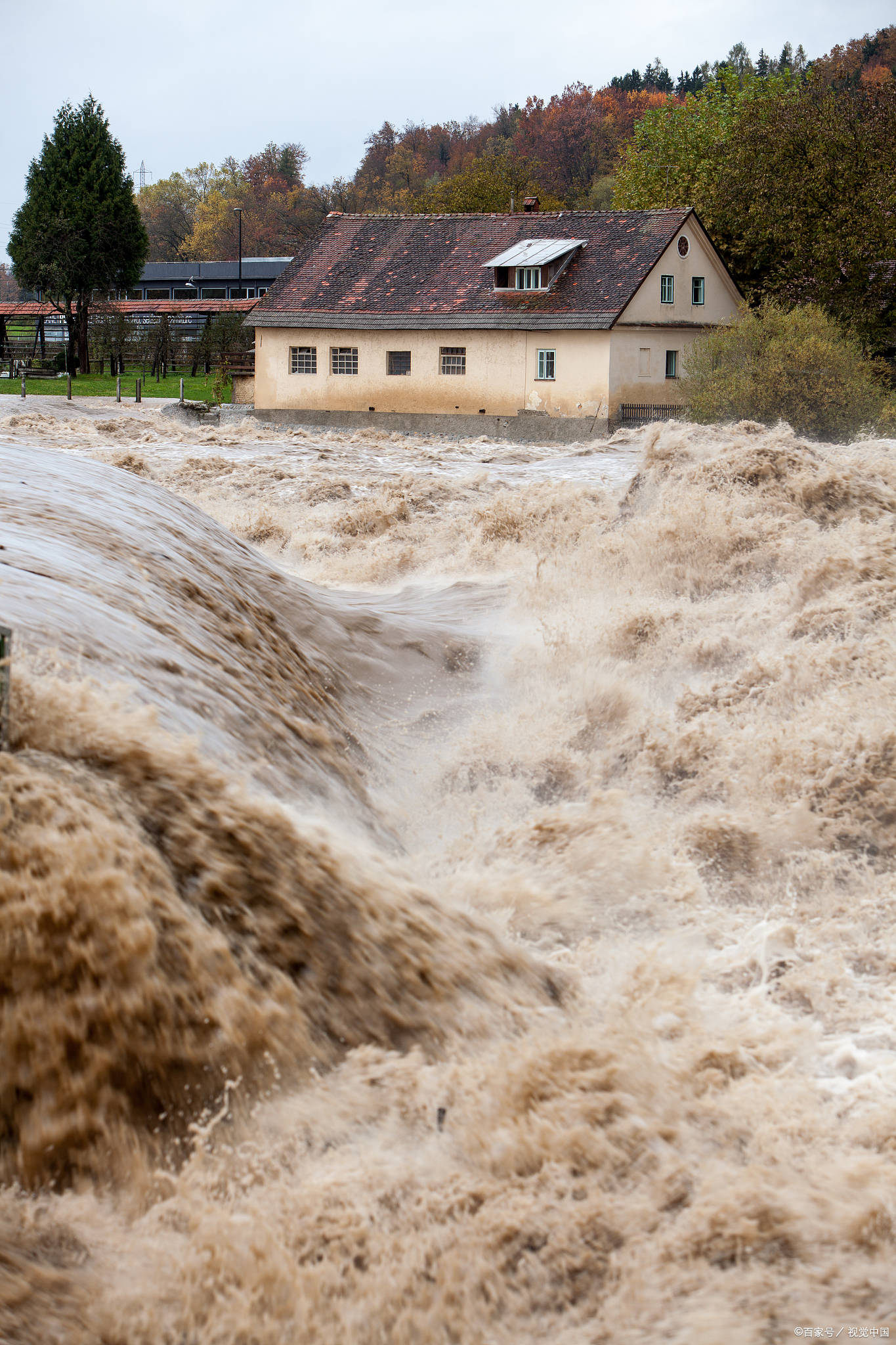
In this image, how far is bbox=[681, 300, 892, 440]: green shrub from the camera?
2186cm

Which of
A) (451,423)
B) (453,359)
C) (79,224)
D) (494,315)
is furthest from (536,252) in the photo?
(79,224)

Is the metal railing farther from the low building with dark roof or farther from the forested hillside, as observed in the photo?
the low building with dark roof

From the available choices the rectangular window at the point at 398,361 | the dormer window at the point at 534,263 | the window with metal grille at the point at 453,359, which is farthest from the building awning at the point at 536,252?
the rectangular window at the point at 398,361

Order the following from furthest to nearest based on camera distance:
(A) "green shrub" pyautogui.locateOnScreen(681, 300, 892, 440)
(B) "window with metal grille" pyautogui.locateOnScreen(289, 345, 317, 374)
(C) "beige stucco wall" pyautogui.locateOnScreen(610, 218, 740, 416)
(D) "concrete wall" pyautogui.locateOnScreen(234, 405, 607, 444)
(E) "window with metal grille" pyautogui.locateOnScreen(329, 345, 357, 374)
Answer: (B) "window with metal grille" pyautogui.locateOnScreen(289, 345, 317, 374) < (E) "window with metal grille" pyautogui.locateOnScreen(329, 345, 357, 374) < (C) "beige stucco wall" pyautogui.locateOnScreen(610, 218, 740, 416) < (D) "concrete wall" pyautogui.locateOnScreen(234, 405, 607, 444) < (A) "green shrub" pyautogui.locateOnScreen(681, 300, 892, 440)

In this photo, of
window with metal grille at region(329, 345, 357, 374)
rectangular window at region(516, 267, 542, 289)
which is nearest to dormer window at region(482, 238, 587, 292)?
rectangular window at region(516, 267, 542, 289)

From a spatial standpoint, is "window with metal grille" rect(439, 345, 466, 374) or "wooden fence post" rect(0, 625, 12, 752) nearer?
"wooden fence post" rect(0, 625, 12, 752)

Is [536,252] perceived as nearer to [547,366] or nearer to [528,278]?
[528,278]

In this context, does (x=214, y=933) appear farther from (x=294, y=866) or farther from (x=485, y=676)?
(x=485, y=676)

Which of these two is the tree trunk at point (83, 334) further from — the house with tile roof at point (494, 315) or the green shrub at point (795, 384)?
the green shrub at point (795, 384)

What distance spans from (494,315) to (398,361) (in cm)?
305

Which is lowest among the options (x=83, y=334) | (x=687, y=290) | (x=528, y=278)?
(x=687, y=290)

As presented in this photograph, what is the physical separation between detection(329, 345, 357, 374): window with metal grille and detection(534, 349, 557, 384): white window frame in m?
5.24

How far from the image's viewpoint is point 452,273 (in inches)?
1277

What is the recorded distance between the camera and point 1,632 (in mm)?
3299
